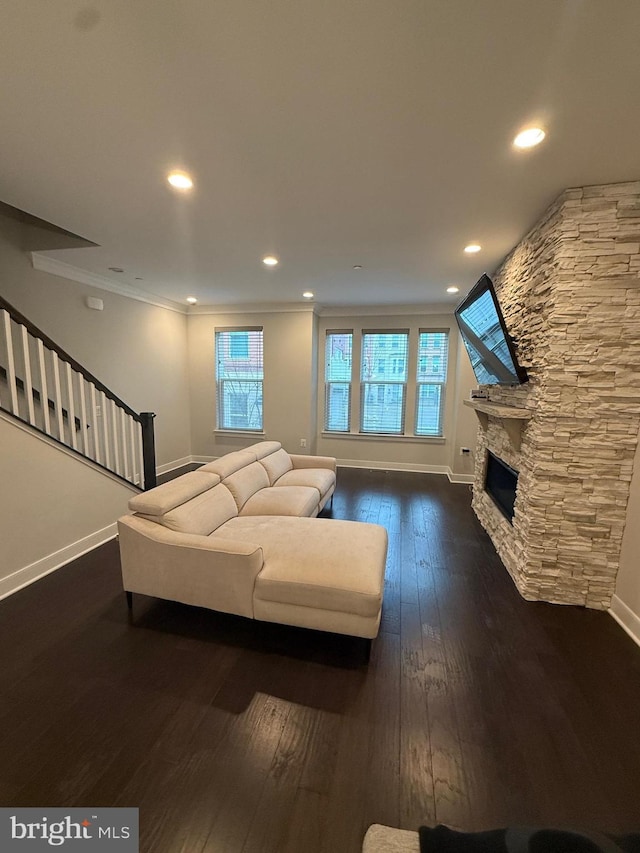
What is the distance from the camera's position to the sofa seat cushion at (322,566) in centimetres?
175

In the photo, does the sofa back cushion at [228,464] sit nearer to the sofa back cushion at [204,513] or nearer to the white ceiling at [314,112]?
the sofa back cushion at [204,513]

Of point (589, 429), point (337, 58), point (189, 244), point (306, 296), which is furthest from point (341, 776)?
point (306, 296)

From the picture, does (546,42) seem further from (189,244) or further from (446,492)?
(446,492)

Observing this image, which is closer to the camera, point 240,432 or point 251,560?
point 251,560

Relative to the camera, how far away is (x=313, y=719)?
1.52 meters

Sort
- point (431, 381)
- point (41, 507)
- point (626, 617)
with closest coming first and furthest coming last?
point (626, 617)
point (41, 507)
point (431, 381)

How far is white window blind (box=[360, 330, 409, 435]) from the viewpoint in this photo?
561 cm

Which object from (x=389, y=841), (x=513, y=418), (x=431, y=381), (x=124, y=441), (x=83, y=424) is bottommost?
(x=389, y=841)

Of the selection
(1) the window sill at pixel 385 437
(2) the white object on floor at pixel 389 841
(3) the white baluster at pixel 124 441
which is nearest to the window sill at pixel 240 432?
(1) the window sill at pixel 385 437

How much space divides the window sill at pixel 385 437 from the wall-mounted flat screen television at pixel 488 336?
222cm

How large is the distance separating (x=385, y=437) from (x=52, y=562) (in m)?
4.53

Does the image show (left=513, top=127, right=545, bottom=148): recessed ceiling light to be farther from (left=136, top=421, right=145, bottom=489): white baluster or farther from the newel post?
(left=136, top=421, right=145, bottom=489): white baluster

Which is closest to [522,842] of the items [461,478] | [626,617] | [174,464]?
[626,617]

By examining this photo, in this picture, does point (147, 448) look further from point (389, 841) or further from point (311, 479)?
point (389, 841)
